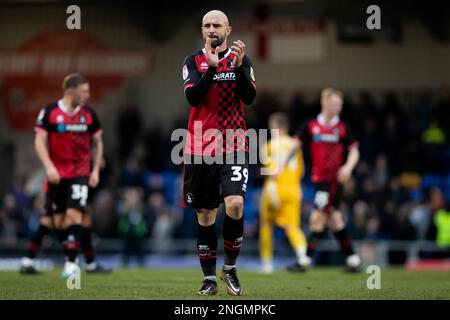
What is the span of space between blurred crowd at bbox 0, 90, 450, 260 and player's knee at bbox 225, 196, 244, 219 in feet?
37.0

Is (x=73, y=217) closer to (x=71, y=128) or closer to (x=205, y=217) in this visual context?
(x=71, y=128)

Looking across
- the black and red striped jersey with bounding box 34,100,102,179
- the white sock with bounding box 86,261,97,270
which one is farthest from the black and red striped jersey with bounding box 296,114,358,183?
the black and red striped jersey with bounding box 34,100,102,179

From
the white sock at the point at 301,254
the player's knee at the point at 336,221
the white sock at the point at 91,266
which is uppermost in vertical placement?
the player's knee at the point at 336,221

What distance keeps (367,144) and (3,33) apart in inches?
462

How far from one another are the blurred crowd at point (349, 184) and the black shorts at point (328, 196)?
19.5 ft

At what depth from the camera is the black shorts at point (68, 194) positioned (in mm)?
11469

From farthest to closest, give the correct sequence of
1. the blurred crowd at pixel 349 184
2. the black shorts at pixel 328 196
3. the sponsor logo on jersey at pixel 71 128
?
1. the blurred crowd at pixel 349 184
2. the black shorts at pixel 328 196
3. the sponsor logo on jersey at pixel 71 128

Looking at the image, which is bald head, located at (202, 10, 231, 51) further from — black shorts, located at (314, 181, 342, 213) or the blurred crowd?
the blurred crowd

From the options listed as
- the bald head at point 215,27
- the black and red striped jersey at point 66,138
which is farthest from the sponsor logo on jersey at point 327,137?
the bald head at point 215,27

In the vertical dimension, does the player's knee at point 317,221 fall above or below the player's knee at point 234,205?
below

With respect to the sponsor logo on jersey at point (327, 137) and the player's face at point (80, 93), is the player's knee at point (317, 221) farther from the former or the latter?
the player's face at point (80, 93)

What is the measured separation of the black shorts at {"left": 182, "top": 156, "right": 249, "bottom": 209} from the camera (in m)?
8.49

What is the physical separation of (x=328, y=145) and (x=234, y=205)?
5630 millimetres

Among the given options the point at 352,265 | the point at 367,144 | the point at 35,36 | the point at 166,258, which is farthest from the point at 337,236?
the point at 35,36
